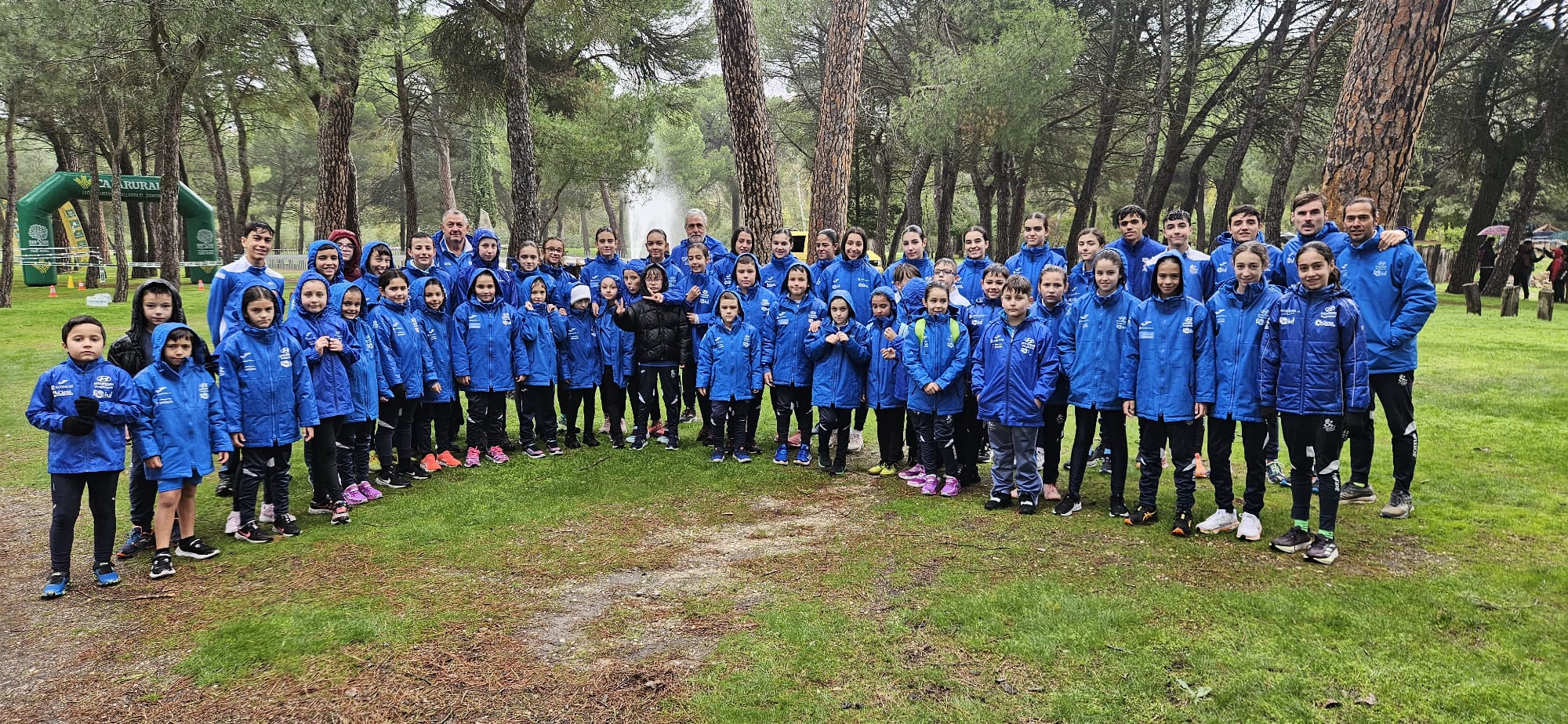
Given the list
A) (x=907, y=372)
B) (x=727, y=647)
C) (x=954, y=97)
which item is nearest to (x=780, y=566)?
(x=727, y=647)

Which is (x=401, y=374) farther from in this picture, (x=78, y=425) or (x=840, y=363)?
(x=840, y=363)

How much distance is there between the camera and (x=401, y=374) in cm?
638

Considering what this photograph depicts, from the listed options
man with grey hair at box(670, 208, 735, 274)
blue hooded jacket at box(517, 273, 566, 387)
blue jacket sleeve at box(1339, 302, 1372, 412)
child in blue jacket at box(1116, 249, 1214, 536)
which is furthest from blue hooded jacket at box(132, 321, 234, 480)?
blue jacket sleeve at box(1339, 302, 1372, 412)

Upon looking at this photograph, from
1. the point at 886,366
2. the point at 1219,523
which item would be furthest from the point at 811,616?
the point at 886,366

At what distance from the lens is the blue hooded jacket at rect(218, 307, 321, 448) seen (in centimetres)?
509

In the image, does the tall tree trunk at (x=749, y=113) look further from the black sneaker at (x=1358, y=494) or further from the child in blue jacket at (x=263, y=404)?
the black sneaker at (x=1358, y=494)

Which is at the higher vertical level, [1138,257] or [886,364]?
[1138,257]

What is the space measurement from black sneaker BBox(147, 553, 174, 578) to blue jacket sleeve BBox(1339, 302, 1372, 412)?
6.52 m

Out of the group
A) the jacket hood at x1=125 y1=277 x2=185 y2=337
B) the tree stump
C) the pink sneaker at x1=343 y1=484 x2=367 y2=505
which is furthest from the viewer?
the tree stump

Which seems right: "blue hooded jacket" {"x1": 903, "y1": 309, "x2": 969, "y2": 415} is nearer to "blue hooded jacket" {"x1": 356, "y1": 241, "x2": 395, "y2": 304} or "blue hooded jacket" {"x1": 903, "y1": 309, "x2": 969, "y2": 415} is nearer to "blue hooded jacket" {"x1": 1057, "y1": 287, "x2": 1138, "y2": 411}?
"blue hooded jacket" {"x1": 1057, "y1": 287, "x2": 1138, "y2": 411}

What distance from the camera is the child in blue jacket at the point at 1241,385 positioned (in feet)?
15.7

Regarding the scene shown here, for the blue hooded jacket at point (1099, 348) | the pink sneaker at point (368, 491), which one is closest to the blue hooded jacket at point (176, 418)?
the pink sneaker at point (368, 491)

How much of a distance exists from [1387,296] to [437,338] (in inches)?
266

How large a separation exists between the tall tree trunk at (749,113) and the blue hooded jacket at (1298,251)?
563 cm
